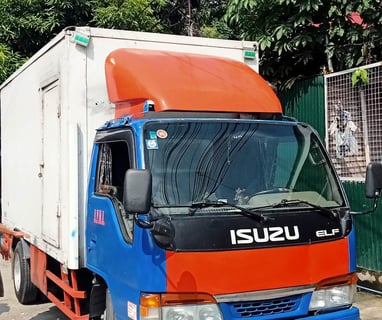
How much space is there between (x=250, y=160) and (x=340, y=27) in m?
4.74

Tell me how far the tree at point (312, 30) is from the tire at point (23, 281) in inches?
181

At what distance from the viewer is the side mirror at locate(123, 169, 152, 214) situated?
341 centimetres

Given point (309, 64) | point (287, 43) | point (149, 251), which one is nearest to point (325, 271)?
point (149, 251)

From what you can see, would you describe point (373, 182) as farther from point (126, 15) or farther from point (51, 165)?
point (126, 15)

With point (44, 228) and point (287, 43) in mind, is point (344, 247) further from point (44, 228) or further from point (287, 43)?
point (287, 43)

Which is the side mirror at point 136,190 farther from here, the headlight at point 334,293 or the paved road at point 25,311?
the paved road at point 25,311

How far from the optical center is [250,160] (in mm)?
4168

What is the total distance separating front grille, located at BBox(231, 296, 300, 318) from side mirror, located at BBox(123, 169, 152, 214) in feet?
3.09

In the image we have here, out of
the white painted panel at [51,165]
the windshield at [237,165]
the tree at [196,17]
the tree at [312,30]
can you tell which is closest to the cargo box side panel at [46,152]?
the white painted panel at [51,165]

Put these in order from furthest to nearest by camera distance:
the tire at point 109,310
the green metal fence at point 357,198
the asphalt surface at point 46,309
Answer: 1. the green metal fence at point 357,198
2. the asphalt surface at point 46,309
3. the tire at point 109,310

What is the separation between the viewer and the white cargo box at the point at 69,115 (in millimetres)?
4969

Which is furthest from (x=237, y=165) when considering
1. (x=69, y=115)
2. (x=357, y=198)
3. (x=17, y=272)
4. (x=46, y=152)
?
(x=17, y=272)

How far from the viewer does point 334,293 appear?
3977 millimetres

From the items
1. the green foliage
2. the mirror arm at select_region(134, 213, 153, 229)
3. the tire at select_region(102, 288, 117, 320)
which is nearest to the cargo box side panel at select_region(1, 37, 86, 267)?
the tire at select_region(102, 288, 117, 320)
